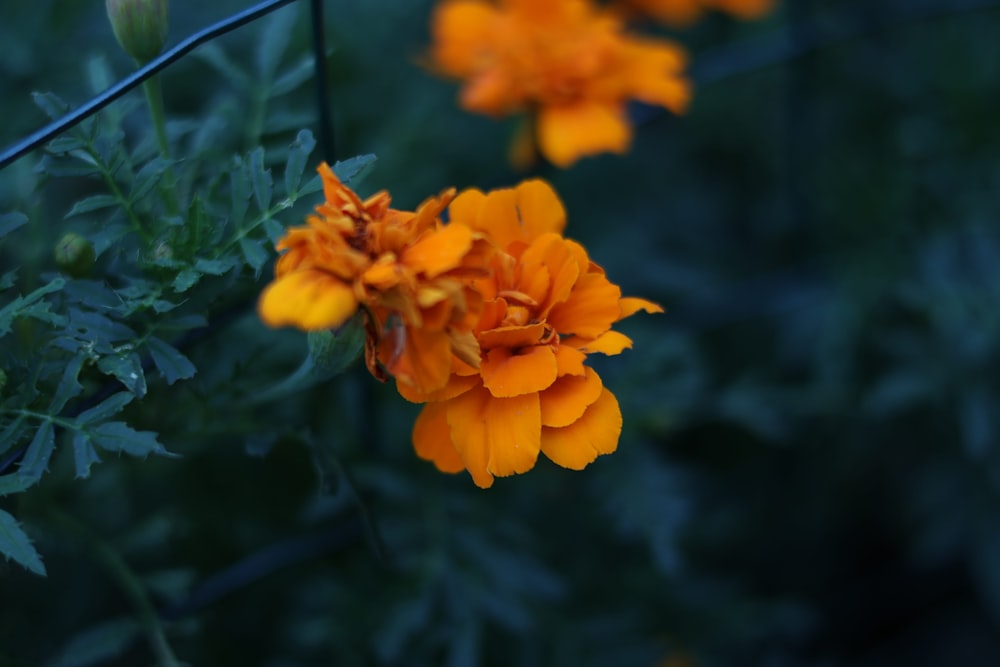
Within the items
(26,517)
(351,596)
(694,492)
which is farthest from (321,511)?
(694,492)

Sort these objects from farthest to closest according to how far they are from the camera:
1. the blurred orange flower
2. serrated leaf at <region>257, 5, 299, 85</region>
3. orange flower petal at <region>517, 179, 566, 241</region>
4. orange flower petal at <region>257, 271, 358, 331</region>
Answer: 1. the blurred orange flower
2. serrated leaf at <region>257, 5, 299, 85</region>
3. orange flower petal at <region>517, 179, 566, 241</region>
4. orange flower petal at <region>257, 271, 358, 331</region>

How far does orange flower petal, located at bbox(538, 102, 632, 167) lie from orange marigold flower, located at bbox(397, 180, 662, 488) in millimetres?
529

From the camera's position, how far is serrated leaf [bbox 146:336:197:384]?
2.64 ft

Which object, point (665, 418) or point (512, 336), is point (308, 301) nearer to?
point (512, 336)

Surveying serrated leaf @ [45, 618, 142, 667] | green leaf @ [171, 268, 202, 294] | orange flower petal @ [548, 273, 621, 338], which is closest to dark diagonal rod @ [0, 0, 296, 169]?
green leaf @ [171, 268, 202, 294]

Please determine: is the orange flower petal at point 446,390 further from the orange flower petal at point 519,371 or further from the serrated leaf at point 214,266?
the serrated leaf at point 214,266

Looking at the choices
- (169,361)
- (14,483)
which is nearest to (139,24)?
(169,361)

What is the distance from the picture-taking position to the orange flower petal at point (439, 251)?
2.27 feet

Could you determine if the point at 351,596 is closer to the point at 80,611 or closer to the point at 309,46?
the point at 80,611

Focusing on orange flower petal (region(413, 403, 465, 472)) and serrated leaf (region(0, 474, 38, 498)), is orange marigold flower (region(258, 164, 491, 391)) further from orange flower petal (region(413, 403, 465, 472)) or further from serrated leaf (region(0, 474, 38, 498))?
serrated leaf (region(0, 474, 38, 498))

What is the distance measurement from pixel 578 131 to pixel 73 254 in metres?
0.74

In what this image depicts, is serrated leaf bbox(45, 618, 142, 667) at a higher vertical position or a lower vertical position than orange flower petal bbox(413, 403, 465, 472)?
lower

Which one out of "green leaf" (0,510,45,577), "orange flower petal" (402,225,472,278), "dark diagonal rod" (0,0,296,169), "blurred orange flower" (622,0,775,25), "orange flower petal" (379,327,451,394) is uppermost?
"dark diagonal rod" (0,0,296,169)

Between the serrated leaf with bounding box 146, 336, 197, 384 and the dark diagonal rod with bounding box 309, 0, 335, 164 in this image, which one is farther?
the dark diagonal rod with bounding box 309, 0, 335, 164
